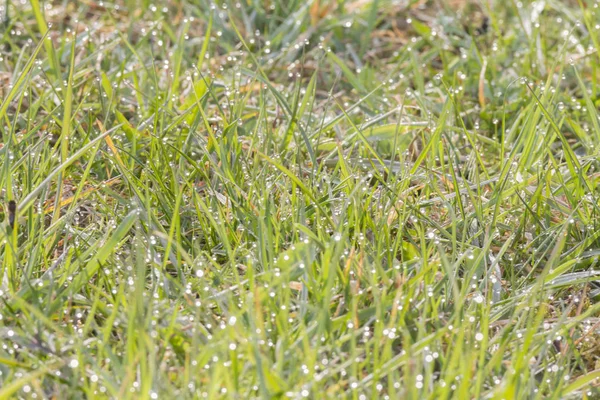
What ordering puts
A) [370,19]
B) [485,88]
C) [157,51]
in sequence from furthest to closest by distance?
[370,19]
[157,51]
[485,88]

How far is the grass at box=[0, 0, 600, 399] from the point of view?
1338 mm

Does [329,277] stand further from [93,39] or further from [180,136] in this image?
[93,39]

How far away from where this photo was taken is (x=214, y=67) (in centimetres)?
258

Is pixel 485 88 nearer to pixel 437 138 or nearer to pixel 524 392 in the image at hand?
pixel 437 138

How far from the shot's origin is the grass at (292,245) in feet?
4.39

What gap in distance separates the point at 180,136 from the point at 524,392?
0.97 meters

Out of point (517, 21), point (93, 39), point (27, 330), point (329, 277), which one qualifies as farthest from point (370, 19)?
point (27, 330)

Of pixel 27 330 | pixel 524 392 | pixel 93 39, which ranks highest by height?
pixel 93 39

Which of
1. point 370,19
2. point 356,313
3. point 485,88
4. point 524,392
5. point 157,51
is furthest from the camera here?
point 370,19

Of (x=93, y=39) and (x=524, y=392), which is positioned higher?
(x=93, y=39)

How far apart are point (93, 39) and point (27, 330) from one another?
4.78 ft

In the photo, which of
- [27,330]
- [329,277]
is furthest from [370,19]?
[27,330]

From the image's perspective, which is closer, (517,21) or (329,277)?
(329,277)

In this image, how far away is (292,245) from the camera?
1529 millimetres
